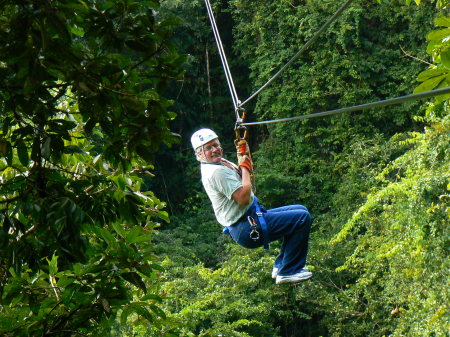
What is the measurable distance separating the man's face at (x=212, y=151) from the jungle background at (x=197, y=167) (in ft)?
1.41

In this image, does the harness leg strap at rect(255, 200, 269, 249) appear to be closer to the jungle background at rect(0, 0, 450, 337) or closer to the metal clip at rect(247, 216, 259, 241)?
the metal clip at rect(247, 216, 259, 241)

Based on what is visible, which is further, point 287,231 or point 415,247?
point 415,247

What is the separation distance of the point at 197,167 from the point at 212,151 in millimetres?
10857

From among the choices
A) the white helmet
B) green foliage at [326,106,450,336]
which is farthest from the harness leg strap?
green foliage at [326,106,450,336]

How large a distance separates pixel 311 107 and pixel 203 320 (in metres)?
5.22

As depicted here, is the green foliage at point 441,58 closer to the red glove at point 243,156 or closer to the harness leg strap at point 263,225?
the red glove at point 243,156

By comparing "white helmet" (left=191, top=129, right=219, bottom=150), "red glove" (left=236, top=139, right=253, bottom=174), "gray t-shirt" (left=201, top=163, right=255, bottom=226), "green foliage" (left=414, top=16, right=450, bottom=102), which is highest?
"green foliage" (left=414, top=16, right=450, bottom=102)

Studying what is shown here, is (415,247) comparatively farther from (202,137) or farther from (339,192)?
(202,137)

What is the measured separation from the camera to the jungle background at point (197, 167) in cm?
230

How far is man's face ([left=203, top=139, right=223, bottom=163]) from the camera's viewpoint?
4.46 m

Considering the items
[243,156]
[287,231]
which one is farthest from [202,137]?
[287,231]

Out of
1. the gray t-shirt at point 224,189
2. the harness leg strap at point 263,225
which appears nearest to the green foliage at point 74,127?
the gray t-shirt at point 224,189

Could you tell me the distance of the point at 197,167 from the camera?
1532 centimetres

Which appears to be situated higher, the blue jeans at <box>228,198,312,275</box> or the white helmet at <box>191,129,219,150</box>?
the white helmet at <box>191,129,219,150</box>
